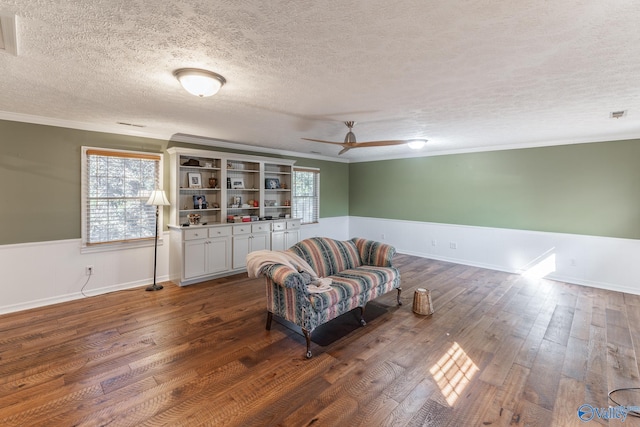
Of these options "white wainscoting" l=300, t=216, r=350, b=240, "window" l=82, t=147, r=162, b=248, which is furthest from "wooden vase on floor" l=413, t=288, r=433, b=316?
"window" l=82, t=147, r=162, b=248

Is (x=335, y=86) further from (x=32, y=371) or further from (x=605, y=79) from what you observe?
(x=32, y=371)

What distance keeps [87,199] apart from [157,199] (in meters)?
0.87

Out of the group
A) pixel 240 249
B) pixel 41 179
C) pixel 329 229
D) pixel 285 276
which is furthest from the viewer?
pixel 329 229

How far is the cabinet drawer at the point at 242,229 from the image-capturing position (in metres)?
5.17

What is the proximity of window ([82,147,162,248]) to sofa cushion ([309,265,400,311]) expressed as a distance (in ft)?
10.6

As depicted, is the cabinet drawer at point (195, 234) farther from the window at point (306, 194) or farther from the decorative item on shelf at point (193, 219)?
the window at point (306, 194)

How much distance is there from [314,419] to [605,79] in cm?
347

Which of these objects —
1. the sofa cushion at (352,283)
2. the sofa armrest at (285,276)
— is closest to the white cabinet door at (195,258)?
the sofa armrest at (285,276)

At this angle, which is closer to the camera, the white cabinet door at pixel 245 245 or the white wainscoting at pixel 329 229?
the white cabinet door at pixel 245 245

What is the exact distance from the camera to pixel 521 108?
3166 mm

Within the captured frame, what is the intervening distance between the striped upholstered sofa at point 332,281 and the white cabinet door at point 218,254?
6.43ft

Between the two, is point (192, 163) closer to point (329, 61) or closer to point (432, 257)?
point (329, 61)

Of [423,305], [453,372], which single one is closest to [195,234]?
[423,305]

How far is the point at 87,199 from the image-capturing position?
402 centimetres
